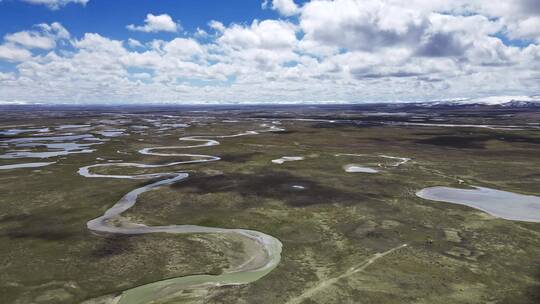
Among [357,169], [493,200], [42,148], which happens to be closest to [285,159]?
[357,169]

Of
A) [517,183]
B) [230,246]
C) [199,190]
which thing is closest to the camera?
[230,246]

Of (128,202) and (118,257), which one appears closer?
(118,257)

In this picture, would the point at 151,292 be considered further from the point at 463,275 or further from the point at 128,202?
the point at 128,202

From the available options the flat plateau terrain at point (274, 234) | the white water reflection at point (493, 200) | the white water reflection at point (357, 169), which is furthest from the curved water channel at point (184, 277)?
the white water reflection at point (357, 169)

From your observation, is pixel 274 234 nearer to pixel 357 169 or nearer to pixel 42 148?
pixel 357 169

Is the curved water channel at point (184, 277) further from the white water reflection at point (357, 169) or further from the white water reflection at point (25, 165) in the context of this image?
the white water reflection at point (25, 165)

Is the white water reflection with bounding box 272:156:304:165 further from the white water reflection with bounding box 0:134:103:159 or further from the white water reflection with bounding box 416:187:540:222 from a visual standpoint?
the white water reflection with bounding box 0:134:103:159

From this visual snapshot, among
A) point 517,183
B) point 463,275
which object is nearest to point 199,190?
point 463,275

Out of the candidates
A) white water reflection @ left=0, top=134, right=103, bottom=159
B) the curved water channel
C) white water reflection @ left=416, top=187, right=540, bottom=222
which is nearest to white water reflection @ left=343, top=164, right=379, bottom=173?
white water reflection @ left=416, top=187, right=540, bottom=222
